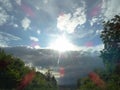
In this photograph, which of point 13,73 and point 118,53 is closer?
point 118,53

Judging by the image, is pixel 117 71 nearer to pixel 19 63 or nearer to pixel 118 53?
pixel 118 53

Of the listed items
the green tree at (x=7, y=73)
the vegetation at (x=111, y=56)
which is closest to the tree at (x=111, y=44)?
the vegetation at (x=111, y=56)

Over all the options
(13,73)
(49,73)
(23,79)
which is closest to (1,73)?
(13,73)

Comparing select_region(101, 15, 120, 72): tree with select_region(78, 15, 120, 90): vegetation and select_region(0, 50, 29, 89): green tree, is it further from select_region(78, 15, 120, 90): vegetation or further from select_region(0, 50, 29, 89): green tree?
select_region(0, 50, 29, 89): green tree

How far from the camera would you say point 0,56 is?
74875 mm

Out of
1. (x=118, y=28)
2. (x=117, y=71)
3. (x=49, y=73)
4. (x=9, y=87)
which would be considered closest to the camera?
(x=118, y=28)

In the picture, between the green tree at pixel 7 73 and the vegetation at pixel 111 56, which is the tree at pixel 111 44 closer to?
the vegetation at pixel 111 56

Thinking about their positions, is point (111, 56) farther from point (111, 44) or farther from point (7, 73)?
point (7, 73)

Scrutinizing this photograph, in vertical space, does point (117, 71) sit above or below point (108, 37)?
below

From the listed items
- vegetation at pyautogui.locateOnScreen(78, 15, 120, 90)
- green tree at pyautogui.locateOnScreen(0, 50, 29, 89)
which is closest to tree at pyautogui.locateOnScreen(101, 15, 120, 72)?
vegetation at pyautogui.locateOnScreen(78, 15, 120, 90)

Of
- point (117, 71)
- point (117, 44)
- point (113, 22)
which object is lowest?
point (117, 71)

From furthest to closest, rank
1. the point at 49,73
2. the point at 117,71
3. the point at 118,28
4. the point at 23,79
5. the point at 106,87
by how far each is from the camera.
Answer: the point at 49,73 → the point at 23,79 → the point at 117,71 → the point at 118,28 → the point at 106,87

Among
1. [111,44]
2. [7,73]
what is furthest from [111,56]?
[7,73]

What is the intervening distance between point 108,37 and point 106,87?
40.7ft
